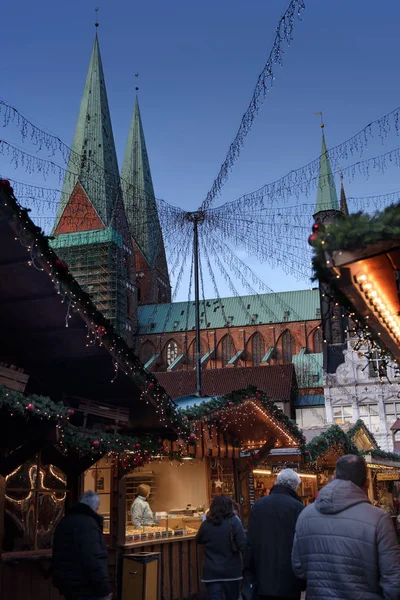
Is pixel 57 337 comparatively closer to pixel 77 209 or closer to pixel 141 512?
pixel 141 512

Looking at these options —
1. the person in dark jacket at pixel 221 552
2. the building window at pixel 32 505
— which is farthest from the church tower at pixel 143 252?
the person in dark jacket at pixel 221 552

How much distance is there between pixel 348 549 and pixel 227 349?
6736 cm

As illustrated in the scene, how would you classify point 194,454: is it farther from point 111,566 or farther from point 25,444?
point 25,444

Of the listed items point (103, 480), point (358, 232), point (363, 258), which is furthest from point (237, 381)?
point (358, 232)

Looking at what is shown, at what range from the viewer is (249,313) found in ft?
240

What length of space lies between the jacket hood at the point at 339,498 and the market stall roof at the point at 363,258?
119 cm

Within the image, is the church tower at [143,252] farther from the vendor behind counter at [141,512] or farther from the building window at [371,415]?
the vendor behind counter at [141,512]

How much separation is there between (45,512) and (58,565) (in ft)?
10.9

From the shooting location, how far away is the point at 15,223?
6.39 meters

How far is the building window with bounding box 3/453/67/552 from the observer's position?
839 centimetres

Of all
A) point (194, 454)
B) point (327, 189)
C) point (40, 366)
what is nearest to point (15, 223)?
point (40, 366)

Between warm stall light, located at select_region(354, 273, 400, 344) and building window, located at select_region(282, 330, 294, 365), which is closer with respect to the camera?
warm stall light, located at select_region(354, 273, 400, 344)

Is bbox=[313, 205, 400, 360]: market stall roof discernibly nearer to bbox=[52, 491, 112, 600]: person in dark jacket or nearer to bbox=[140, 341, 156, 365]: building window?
bbox=[52, 491, 112, 600]: person in dark jacket

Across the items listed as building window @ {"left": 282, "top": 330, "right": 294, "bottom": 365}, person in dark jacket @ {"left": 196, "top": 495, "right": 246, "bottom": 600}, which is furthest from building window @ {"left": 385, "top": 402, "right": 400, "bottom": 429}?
person in dark jacket @ {"left": 196, "top": 495, "right": 246, "bottom": 600}
